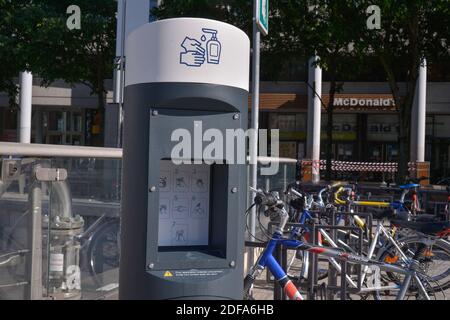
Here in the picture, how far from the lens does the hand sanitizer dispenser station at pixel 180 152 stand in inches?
119

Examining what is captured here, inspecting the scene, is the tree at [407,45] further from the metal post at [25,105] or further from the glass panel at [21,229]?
the metal post at [25,105]

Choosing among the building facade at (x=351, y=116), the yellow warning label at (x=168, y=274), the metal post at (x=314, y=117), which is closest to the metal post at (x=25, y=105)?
the building facade at (x=351, y=116)

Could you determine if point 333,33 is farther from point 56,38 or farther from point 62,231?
point 62,231

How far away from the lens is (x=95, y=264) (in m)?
4.89

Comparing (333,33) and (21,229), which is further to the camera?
(333,33)

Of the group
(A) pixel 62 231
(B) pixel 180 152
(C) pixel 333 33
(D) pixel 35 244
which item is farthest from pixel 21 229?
(C) pixel 333 33

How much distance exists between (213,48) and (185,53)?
0.47ft

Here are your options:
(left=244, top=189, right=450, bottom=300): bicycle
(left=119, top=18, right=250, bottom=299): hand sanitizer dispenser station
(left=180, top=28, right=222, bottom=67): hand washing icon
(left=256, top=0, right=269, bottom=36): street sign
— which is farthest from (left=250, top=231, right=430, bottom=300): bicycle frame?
(left=256, top=0, right=269, bottom=36): street sign

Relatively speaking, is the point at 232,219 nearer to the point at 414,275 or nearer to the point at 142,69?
the point at 142,69

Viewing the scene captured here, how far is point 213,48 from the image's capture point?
3084mm

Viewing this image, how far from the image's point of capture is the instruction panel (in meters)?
3.21

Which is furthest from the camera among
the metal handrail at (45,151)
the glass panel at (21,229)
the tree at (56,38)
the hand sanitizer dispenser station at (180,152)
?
the tree at (56,38)

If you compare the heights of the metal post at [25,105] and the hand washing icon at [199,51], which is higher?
the metal post at [25,105]

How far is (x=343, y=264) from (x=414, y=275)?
1.64ft
